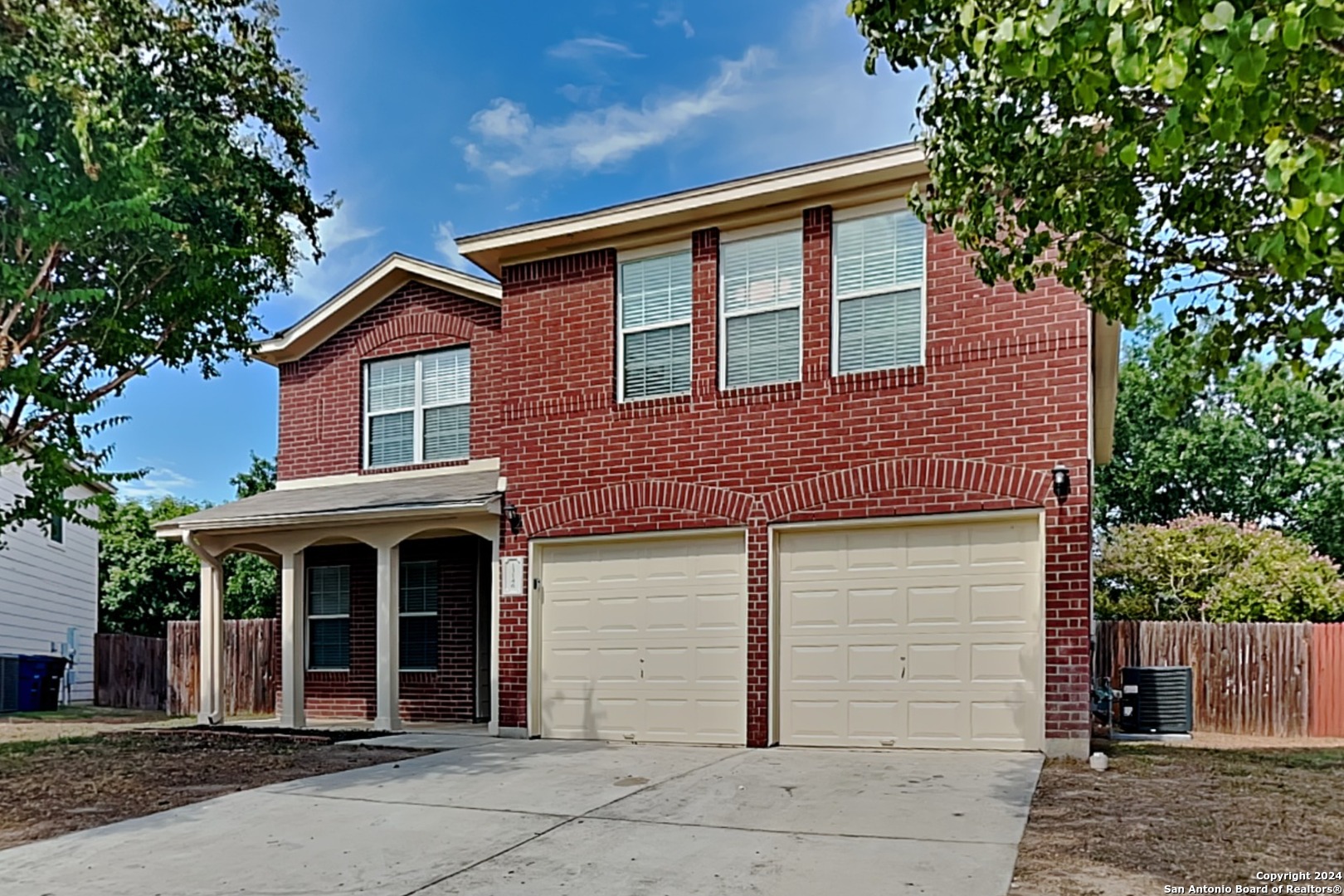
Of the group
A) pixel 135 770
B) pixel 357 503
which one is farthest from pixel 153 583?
pixel 135 770

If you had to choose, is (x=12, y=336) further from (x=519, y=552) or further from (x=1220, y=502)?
(x=1220, y=502)

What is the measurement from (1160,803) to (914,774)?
1.95m

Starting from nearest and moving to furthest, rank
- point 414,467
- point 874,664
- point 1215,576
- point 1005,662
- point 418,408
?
point 1005,662
point 874,664
point 414,467
point 418,408
point 1215,576

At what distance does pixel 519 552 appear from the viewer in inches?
485

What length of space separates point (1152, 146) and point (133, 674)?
19.5 metres

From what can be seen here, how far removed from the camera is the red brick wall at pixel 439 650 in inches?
563

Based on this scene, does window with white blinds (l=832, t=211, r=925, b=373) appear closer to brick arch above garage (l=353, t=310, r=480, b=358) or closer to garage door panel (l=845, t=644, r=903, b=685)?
garage door panel (l=845, t=644, r=903, b=685)

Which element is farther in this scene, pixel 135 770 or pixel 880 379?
pixel 880 379

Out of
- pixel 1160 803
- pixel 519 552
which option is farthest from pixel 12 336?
pixel 1160 803

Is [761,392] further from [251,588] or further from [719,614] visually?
[251,588]

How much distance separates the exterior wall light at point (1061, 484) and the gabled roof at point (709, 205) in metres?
3.08

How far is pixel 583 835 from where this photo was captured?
703 centimetres

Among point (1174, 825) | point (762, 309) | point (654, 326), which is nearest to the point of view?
point (1174, 825)

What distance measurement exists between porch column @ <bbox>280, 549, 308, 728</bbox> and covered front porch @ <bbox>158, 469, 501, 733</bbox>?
15 millimetres
